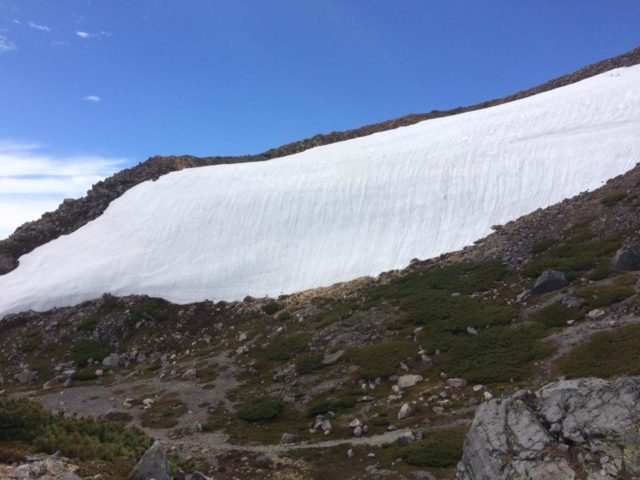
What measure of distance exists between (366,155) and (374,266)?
20.0 m

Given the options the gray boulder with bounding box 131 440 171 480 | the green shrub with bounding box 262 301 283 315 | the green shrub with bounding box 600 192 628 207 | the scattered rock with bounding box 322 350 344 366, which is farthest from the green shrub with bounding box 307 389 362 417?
the green shrub with bounding box 600 192 628 207

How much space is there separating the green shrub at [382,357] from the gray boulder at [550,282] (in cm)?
816

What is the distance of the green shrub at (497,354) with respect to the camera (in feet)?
78.8

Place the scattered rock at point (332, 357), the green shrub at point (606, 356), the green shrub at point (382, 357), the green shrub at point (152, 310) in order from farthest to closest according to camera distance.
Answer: the green shrub at point (152, 310) → the scattered rock at point (332, 357) → the green shrub at point (382, 357) → the green shrub at point (606, 356)

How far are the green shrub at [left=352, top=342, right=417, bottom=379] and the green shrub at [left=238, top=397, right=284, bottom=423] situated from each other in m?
4.74

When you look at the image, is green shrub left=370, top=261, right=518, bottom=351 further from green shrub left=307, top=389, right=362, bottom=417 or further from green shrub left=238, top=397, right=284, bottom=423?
green shrub left=238, top=397, right=284, bottom=423

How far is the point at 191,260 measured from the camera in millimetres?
51688

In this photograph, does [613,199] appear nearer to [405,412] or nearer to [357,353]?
[357,353]

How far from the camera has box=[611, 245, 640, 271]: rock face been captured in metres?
29.1

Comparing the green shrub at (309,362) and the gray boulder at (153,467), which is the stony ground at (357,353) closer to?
the green shrub at (309,362)

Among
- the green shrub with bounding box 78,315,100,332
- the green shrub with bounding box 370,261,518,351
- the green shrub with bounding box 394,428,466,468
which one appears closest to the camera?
the green shrub with bounding box 394,428,466,468

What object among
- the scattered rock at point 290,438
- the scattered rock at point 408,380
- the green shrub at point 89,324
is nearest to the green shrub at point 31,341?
the green shrub at point 89,324

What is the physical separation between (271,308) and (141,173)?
39892 mm

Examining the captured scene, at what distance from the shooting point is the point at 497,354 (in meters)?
25.8
